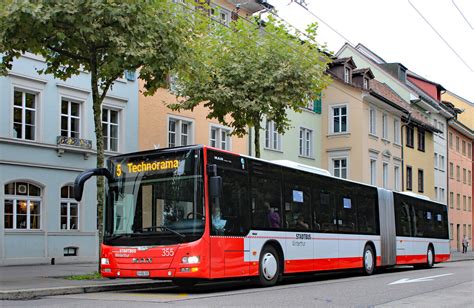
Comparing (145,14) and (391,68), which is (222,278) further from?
(391,68)

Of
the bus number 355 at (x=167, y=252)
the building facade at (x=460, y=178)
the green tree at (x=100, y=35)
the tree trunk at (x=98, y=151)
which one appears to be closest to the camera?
the bus number 355 at (x=167, y=252)

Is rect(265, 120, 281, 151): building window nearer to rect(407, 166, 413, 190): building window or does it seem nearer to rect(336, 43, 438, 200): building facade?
rect(336, 43, 438, 200): building facade

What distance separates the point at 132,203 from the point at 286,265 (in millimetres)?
4600

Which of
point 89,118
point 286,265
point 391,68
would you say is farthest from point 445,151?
point 286,265

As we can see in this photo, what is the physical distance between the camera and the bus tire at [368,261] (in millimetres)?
21625

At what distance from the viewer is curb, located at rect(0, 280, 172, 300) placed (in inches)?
494

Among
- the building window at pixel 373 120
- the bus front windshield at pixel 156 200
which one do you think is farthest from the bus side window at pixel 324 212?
the building window at pixel 373 120

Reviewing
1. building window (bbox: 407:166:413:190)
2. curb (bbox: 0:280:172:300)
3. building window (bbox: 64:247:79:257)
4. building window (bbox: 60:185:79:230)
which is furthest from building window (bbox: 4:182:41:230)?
building window (bbox: 407:166:413:190)

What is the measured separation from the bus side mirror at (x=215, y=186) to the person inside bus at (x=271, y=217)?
268 centimetres

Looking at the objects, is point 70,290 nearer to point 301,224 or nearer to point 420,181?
point 301,224

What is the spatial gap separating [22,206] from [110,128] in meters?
5.23

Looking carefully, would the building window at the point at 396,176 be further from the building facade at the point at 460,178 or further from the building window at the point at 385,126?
the building facade at the point at 460,178

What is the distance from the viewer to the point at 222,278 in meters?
14.2

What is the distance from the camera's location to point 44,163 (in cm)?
2322
